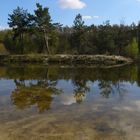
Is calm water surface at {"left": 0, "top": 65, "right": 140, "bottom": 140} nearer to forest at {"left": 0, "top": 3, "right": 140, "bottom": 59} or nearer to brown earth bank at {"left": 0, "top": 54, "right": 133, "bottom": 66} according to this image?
brown earth bank at {"left": 0, "top": 54, "right": 133, "bottom": 66}

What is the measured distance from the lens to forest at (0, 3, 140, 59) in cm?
7194

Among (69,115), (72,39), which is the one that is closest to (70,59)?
(72,39)

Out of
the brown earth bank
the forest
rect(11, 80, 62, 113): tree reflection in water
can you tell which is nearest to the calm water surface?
rect(11, 80, 62, 113): tree reflection in water

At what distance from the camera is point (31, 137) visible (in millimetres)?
10328

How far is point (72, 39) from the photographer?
9144 centimetres

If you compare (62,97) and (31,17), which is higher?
(31,17)

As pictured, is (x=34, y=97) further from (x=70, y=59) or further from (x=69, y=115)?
(x=70, y=59)

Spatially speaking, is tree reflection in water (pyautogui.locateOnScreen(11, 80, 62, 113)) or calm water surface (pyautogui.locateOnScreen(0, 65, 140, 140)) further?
tree reflection in water (pyautogui.locateOnScreen(11, 80, 62, 113))

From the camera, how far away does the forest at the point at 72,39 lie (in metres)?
71.9

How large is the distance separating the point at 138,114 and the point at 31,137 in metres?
5.30

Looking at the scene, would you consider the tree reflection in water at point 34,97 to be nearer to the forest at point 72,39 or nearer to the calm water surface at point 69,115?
the calm water surface at point 69,115

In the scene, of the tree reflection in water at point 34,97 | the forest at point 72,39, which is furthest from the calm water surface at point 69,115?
the forest at point 72,39

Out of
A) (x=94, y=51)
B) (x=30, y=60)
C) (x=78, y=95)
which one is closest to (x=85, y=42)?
(x=94, y=51)

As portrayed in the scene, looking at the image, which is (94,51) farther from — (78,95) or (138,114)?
(138,114)
